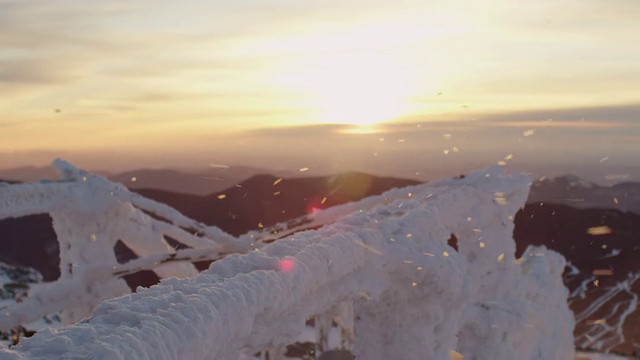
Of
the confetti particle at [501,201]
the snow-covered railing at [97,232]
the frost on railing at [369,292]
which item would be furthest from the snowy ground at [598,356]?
the snow-covered railing at [97,232]

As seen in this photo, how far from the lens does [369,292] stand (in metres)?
3.95

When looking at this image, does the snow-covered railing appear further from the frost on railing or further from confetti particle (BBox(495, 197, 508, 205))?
confetti particle (BBox(495, 197, 508, 205))

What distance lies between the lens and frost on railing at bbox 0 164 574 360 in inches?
92.3

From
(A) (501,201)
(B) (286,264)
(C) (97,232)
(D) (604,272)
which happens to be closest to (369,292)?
(B) (286,264)

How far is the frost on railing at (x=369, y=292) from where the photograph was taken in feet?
7.69

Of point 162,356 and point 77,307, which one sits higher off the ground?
point 162,356

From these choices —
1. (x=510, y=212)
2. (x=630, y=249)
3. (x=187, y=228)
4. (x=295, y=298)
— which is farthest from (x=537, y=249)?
(x=630, y=249)

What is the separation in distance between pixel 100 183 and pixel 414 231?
3.30m

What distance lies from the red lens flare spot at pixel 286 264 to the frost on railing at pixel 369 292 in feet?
0.03

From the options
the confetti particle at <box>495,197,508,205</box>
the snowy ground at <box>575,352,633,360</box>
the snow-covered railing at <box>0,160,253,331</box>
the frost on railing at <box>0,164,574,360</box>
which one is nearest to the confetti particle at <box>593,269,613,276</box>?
the snowy ground at <box>575,352,633,360</box>

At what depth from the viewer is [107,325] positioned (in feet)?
7.52

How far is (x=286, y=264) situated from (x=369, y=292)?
92cm

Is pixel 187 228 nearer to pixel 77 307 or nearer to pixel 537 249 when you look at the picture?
pixel 77 307

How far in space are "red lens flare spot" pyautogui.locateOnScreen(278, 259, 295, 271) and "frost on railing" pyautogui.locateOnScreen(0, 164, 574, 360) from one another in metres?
0.01
